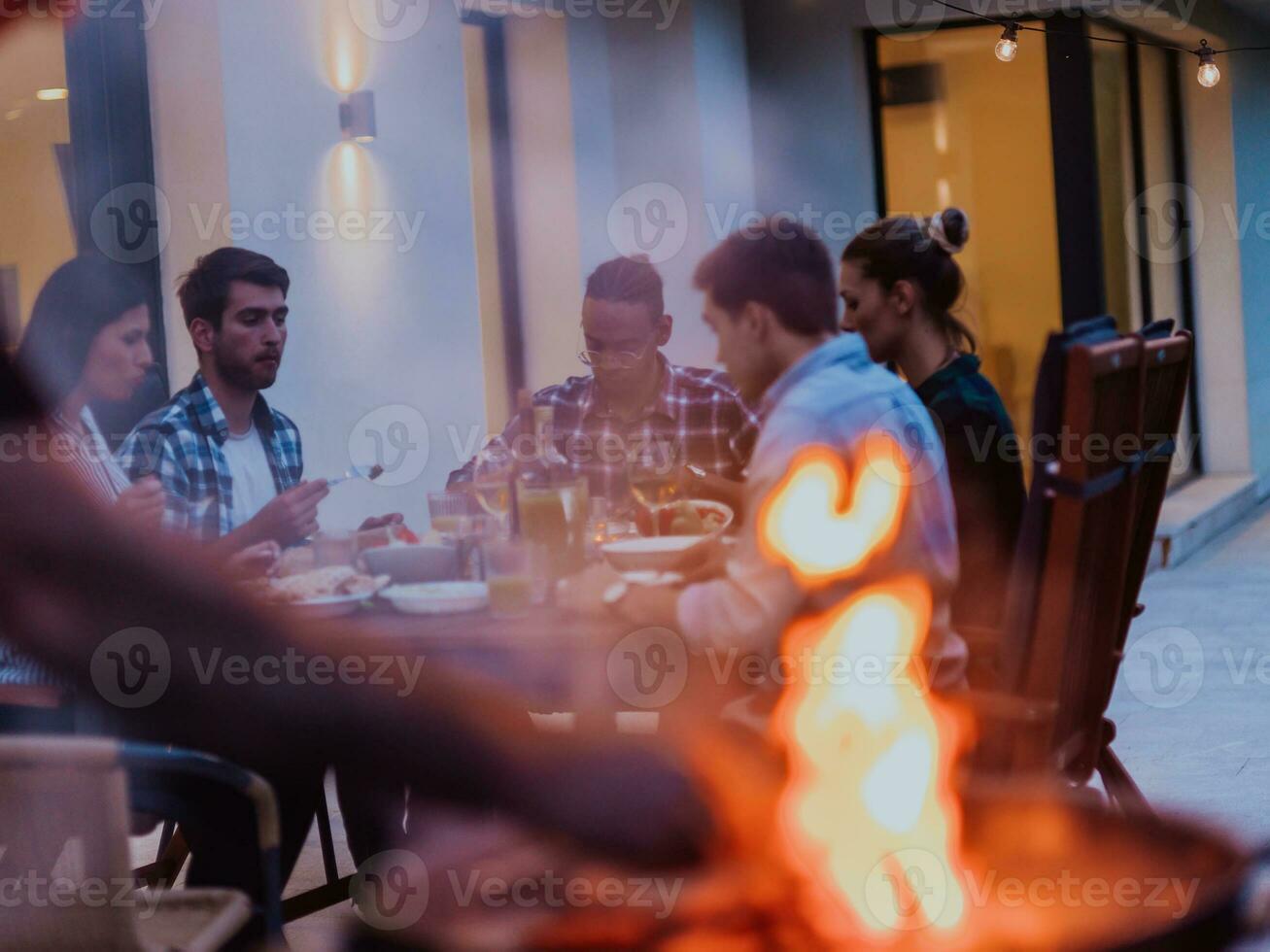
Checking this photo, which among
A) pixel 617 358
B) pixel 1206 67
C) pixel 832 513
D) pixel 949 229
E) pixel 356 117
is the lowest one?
pixel 832 513

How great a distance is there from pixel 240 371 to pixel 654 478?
1.07 meters

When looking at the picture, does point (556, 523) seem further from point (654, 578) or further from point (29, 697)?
point (29, 697)

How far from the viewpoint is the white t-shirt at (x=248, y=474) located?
314 cm

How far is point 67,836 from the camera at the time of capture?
1.54m

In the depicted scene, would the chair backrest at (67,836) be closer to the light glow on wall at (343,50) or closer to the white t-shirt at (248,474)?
the white t-shirt at (248,474)

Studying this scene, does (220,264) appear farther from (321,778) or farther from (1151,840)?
(1151,840)

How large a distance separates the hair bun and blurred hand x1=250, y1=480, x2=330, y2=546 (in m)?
1.18

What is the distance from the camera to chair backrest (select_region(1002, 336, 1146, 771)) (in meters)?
1.82

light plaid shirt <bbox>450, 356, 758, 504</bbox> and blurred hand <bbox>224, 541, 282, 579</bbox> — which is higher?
light plaid shirt <bbox>450, 356, 758, 504</bbox>

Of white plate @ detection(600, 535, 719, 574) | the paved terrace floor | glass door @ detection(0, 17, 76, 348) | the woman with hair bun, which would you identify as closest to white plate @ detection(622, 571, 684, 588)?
white plate @ detection(600, 535, 719, 574)

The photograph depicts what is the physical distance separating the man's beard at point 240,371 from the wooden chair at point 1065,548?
1.75m

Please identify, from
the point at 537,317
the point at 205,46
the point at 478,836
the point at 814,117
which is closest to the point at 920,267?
the point at 478,836

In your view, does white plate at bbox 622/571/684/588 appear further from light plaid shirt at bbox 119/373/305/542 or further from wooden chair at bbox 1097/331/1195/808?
light plaid shirt at bbox 119/373/305/542

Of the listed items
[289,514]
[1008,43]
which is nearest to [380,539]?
[289,514]
